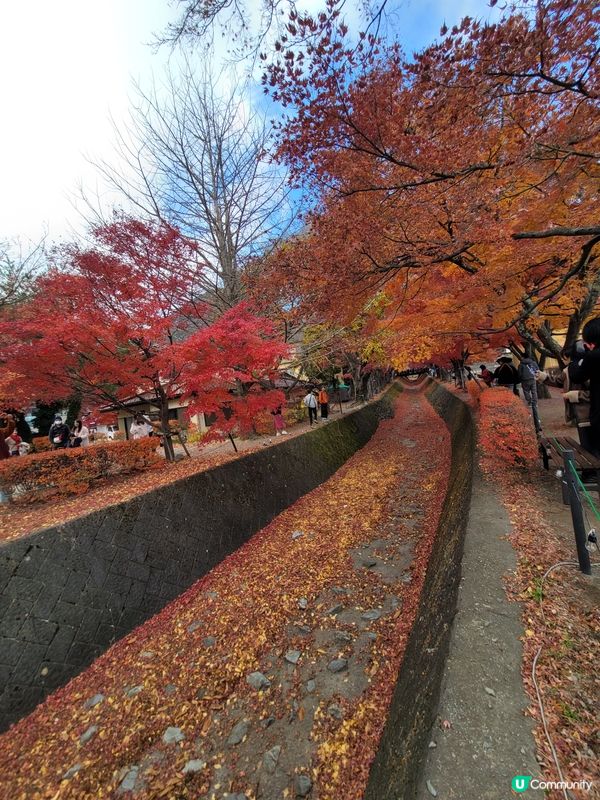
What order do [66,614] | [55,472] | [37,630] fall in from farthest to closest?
[55,472]
[66,614]
[37,630]

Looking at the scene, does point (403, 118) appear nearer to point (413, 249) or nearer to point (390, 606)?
point (413, 249)

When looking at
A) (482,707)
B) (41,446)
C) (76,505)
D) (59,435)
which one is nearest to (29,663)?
(76,505)

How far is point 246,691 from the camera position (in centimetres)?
362

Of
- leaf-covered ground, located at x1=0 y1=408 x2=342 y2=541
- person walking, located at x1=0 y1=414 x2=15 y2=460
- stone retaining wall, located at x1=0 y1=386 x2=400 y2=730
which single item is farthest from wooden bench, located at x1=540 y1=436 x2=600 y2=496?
person walking, located at x1=0 y1=414 x2=15 y2=460

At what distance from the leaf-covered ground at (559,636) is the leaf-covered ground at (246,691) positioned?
62.8 inches

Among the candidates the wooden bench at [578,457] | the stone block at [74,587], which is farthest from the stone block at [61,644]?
the wooden bench at [578,457]

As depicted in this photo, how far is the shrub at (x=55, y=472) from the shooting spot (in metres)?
6.81

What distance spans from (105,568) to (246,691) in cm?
241

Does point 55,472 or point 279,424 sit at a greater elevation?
point 55,472

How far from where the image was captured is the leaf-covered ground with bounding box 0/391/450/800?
2.86 metres

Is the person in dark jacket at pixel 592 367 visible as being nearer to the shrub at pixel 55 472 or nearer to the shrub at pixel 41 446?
the shrub at pixel 55 472

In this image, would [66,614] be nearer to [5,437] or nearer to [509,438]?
[509,438]

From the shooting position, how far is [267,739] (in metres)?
3.10

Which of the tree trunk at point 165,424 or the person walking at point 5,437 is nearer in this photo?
the tree trunk at point 165,424
